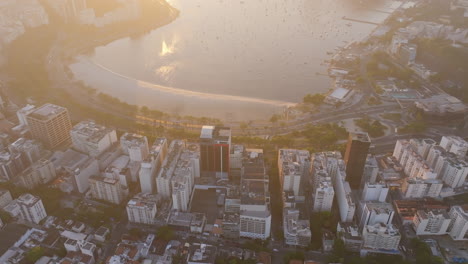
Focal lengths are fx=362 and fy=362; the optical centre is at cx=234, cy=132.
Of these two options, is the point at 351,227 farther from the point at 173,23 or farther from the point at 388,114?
the point at 173,23

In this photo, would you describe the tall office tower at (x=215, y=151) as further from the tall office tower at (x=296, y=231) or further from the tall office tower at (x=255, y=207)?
the tall office tower at (x=296, y=231)

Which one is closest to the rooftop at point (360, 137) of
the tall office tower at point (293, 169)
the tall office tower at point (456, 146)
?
the tall office tower at point (293, 169)

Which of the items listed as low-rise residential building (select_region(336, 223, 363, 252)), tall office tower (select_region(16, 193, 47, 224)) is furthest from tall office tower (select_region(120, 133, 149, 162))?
low-rise residential building (select_region(336, 223, 363, 252))

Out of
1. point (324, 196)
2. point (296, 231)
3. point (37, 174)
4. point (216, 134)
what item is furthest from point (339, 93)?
point (37, 174)

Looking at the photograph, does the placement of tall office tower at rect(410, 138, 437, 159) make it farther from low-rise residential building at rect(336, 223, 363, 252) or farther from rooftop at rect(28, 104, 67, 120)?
rooftop at rect(28, 104, 67, 120)

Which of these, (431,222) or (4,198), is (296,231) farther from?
(4,198)
